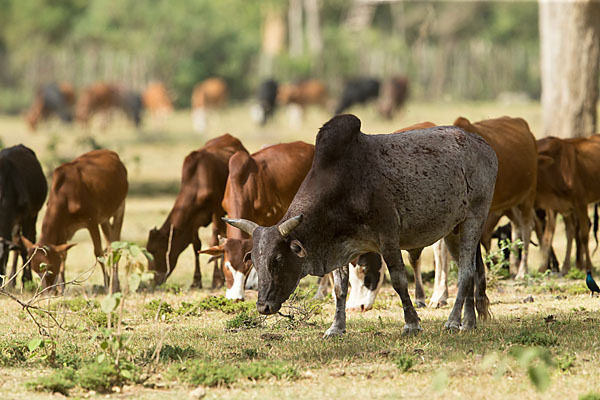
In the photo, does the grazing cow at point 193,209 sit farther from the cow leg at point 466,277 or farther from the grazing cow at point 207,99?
the grazing cow at point 207,99

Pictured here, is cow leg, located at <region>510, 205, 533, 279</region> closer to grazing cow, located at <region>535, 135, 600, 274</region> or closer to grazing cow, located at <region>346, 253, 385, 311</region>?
grazing cow, located at <region>535, 135, 600, 274</region>

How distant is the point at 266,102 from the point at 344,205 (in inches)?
1199

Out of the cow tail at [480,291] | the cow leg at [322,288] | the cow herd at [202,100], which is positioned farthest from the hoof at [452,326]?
the cow herd at [202,100]

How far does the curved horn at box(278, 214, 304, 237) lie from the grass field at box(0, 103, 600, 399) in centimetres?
92

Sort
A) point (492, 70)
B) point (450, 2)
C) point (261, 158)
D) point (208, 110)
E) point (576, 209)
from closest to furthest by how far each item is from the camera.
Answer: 1. point (261, 158)
2. point (576, 209)
3. point (208, 110)
4. point (492, 70)
5. point (450, 2)

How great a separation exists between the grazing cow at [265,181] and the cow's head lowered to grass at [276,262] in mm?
2912

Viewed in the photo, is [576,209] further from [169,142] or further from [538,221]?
[169,142]

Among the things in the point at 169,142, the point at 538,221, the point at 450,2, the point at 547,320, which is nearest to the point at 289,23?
the point at 450,2

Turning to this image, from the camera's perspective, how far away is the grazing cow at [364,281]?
9969 mm

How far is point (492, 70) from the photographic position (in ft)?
175

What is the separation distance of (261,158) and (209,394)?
16.8 ft

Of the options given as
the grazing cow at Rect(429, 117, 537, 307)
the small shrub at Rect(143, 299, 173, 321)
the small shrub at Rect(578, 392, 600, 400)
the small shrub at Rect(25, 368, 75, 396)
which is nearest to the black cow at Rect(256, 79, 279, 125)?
the grazing cow at Rect(429, 117, 537, 307)

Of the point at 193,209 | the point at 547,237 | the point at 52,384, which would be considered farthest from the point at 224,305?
the point at 547,237

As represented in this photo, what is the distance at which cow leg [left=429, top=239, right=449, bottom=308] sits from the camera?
10.4 meters
